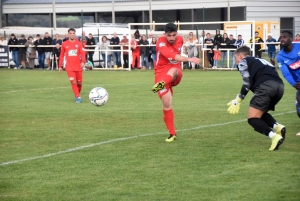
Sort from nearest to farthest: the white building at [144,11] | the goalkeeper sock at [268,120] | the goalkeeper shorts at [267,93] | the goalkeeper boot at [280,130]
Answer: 1. the goalkeeper shorts at [267,93]
2. the goalkeeper boot at [280,130]
3. the goalkeeper sock at [268,120]
4. the white building at [144,11]

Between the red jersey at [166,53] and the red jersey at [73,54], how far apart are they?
23.5 feet

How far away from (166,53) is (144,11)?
43060 millimetres

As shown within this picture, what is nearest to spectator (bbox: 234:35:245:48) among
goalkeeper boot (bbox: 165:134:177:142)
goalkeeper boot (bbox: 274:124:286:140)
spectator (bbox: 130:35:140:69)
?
spectator (bbox: 130:35:140:69)

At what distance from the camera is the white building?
49000 mm

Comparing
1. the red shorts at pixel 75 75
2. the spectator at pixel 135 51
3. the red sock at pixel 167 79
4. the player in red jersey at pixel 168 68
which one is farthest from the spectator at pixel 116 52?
the red sock at pixel 167 79

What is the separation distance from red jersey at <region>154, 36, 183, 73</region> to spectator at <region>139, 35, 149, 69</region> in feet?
70.3

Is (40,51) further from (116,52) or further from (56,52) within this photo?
(116,52)

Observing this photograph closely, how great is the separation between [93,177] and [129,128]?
170 inches

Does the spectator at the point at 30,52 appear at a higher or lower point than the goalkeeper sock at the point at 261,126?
higher

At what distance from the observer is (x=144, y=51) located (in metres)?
32.9

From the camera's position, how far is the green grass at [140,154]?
7216mm

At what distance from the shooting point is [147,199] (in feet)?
22.4

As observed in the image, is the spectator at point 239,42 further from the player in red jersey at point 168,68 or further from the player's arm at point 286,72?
the player in red jersey at point 168,68

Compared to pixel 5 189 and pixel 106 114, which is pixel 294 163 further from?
pixel 106 114
